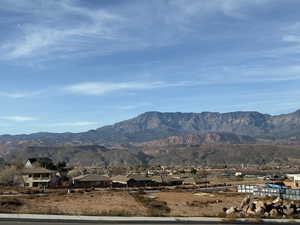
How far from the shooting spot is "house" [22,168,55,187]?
97562 millimetres

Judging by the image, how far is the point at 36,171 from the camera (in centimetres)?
9862

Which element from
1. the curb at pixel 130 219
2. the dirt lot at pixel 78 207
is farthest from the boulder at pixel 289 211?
the dirt lot at pixel 78 207

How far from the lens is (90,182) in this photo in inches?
4016

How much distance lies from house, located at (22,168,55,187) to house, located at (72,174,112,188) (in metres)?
7.11

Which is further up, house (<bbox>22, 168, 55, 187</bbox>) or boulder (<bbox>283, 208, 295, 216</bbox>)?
boulder (<bbox>283, 208, 295, 216</bbox>)

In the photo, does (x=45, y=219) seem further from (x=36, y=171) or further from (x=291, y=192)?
(x=36, y=171)

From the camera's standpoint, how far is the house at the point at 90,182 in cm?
9988

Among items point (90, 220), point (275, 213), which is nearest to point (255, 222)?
point (275, 213)

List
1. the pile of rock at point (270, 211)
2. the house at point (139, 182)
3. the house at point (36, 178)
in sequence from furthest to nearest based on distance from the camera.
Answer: the house at point (139, 182) < the house at point (36, 178) < the pile of rock at point (270, 211)

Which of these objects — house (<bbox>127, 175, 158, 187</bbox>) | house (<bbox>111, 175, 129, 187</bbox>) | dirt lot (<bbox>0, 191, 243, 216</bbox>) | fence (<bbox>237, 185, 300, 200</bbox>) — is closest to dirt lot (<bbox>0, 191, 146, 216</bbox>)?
dirt lot (<bbox>0, 191, 243, 216</bbox>)

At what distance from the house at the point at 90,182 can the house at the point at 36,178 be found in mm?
7106

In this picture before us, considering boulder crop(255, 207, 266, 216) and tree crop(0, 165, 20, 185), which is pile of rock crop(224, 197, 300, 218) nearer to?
boulder crop(255, 207, 266, 216)

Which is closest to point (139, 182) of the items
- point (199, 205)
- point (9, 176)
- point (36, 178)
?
point (36, 178)

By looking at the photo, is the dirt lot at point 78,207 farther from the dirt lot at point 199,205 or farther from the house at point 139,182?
the house at point 139,182
